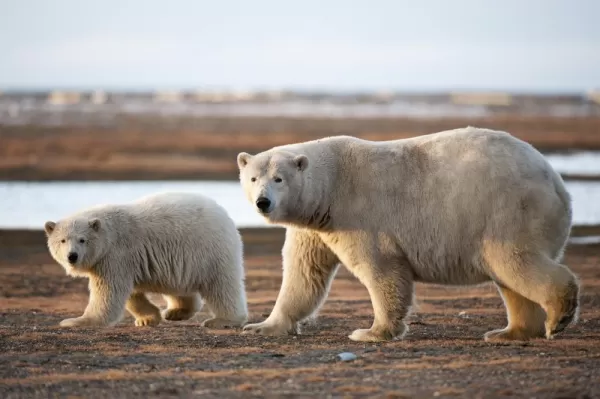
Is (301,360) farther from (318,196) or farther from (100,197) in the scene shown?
(100,197)

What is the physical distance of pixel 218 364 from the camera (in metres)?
8.78

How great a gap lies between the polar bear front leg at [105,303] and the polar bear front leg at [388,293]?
2925 mm

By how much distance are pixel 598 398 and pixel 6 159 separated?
104ft

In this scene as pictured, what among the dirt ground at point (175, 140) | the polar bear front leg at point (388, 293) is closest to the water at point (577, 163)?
the dirt ground at point (175, 140)

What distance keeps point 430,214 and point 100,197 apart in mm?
17873

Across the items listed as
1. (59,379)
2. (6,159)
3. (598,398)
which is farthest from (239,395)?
(6,159)

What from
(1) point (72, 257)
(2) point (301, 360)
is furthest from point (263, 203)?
(1) point (72, 257)

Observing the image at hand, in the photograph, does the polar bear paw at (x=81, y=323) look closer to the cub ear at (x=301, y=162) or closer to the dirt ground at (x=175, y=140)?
the cub ear at (x=301, y=162)

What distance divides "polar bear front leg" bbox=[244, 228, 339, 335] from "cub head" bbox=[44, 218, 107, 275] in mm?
2119

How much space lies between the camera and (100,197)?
2650 cm

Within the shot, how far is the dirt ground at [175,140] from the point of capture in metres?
33.7

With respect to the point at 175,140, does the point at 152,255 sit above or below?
below

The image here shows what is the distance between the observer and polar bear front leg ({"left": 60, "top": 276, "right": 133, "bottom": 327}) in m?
11.3

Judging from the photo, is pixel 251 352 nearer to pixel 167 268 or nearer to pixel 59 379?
pixel 59 379
